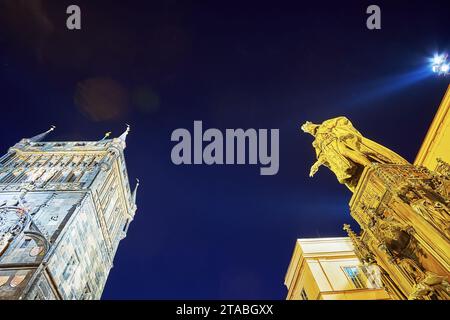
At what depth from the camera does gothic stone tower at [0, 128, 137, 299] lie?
90.2 ft

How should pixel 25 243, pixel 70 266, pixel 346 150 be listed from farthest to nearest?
pixel 70 266 < pixel 25 243 < pixel 346 150

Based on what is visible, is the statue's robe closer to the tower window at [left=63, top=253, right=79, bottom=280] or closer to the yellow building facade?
the yellow building facade

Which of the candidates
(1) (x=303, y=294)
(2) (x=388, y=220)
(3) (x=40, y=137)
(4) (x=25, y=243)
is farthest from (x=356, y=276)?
(3) (x=40, y=137)

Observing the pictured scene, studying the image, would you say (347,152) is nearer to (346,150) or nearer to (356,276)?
(346,150)

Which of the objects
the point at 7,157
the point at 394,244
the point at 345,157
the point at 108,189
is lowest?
the point at 394,244

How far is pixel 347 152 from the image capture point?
65.1 feet

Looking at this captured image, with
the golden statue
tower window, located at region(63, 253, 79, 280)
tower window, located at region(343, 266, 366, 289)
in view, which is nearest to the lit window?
tower window, located at region(343, 266, 366, 289)

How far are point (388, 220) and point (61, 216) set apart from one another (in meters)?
33.0

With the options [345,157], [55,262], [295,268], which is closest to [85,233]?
[55,262]

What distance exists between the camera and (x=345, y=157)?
66.3 feet

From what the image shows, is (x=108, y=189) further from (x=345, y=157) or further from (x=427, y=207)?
(x=427, y=207)

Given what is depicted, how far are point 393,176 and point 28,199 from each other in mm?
39465

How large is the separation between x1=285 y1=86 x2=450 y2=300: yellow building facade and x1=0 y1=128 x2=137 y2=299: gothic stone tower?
25.0 metres

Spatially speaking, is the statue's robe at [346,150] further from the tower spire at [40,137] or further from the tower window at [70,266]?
the tower spire at [40,137]
